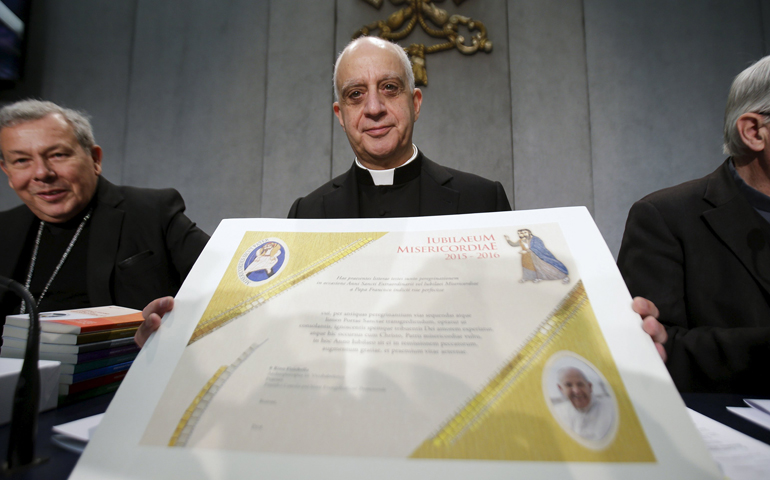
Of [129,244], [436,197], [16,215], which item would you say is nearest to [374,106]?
[436,197]

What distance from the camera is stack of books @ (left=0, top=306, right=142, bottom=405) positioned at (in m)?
0.70

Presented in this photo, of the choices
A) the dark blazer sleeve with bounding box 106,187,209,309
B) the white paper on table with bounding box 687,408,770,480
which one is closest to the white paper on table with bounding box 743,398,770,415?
the white paper on table with bounding box 687,408,770,480

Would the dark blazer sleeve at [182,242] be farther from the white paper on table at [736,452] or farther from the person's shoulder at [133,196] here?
the white paper on table at [736,452]

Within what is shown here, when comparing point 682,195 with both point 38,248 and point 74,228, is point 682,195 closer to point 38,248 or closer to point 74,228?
point 74,228

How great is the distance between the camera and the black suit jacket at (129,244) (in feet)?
4.90

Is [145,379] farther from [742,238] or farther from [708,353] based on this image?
[742,238]

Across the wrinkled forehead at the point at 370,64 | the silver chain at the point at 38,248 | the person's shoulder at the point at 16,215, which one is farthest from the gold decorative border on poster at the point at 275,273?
the person's shoulder at the point at 16,215

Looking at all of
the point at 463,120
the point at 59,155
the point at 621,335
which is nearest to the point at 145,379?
the point at 621,335

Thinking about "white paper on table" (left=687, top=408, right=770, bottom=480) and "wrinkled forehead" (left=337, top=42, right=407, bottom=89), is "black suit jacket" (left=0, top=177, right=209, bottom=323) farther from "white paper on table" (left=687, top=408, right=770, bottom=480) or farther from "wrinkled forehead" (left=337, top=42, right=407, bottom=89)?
"white paper on table" (left=687, top=408, right=770, bottom=480)

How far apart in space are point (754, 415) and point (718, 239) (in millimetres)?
768

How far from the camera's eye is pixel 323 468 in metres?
0.37

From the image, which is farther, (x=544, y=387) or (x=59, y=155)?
(x=59, y=155)

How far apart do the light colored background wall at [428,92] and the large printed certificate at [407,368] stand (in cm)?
239

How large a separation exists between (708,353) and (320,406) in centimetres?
94
